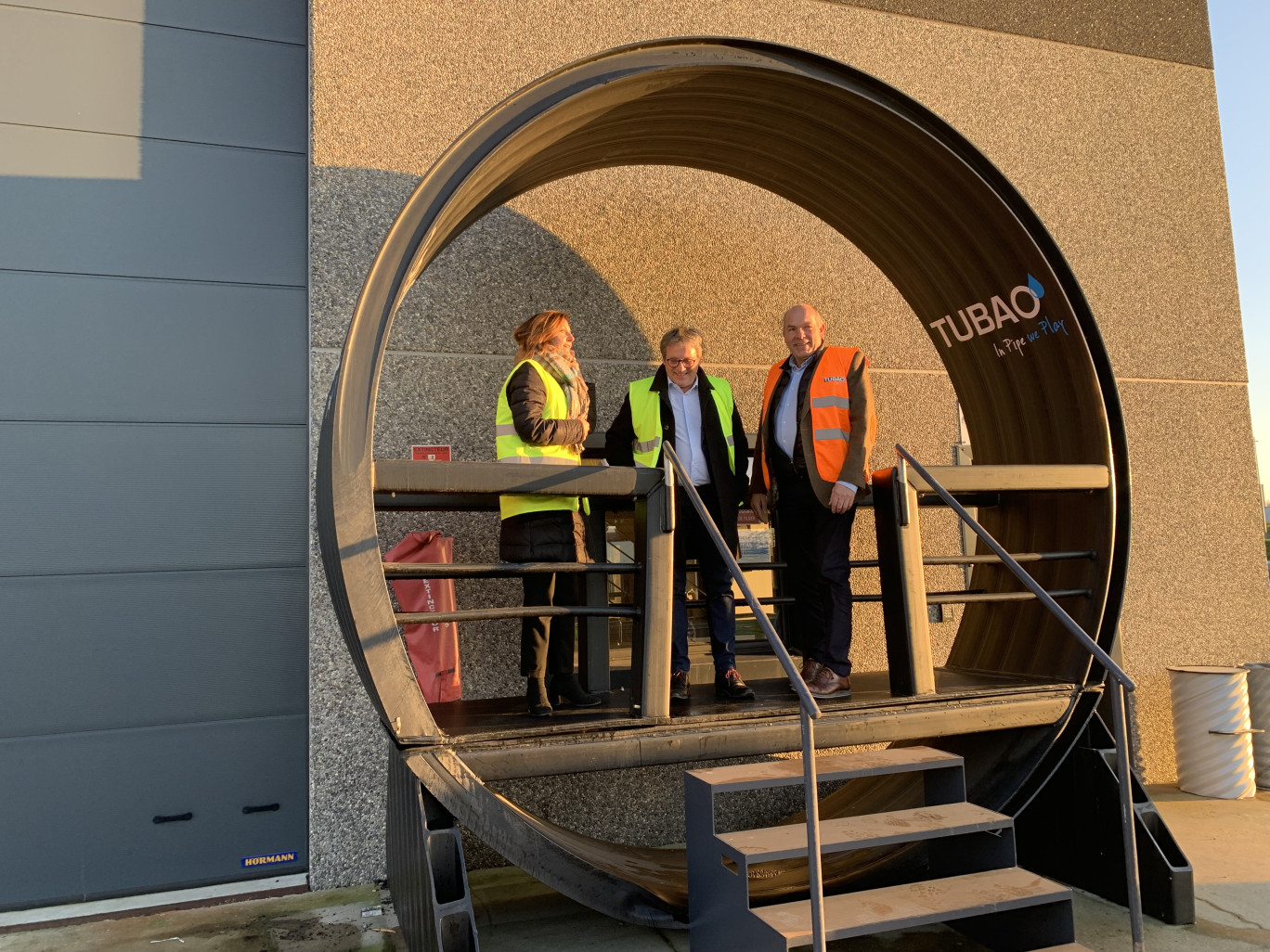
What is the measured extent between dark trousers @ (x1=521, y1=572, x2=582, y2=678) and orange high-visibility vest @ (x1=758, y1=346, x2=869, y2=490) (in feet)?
4.09

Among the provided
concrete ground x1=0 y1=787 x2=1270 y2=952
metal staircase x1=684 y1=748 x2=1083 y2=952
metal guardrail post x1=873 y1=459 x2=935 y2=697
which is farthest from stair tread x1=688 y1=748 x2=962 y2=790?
concrete ground x1=0 y1=787 x2=1270 y2=952

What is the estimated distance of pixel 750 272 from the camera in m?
5.60

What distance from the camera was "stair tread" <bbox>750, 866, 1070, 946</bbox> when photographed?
9.11ft

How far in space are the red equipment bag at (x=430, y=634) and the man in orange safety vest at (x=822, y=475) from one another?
1796 millimetres

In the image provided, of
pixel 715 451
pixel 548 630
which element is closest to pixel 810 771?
pixel 548 630

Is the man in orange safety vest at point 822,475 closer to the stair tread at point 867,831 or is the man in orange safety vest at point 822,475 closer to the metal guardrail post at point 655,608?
the stair tread at point 867,831

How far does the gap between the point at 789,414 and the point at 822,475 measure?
37cm

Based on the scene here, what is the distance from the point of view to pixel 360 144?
191 inches

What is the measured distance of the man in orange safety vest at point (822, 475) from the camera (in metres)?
3.95

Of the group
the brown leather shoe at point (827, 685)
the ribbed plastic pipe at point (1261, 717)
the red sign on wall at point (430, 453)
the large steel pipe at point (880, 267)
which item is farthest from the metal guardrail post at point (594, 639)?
the ribbed plastic pipe at point (1261, 717)

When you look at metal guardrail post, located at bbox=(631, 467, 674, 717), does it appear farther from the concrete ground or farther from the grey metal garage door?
the grey metal garage door

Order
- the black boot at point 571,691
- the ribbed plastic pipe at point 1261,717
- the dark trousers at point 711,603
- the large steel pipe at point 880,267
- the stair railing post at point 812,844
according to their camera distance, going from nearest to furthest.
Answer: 1. the stair railing post at point 812,844
2. the large steel pipe at point 880,267
3. the black boot at point 571,691
4. the dark trousers at point 711,603
5. the ribbed plastic pipe at point 1261,717

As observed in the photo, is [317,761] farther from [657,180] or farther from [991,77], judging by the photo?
[991,77]

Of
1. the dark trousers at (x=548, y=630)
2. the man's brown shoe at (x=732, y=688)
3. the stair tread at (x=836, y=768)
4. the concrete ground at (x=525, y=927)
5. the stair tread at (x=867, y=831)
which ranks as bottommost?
→ the concrete ground at (x=525, y=927)
